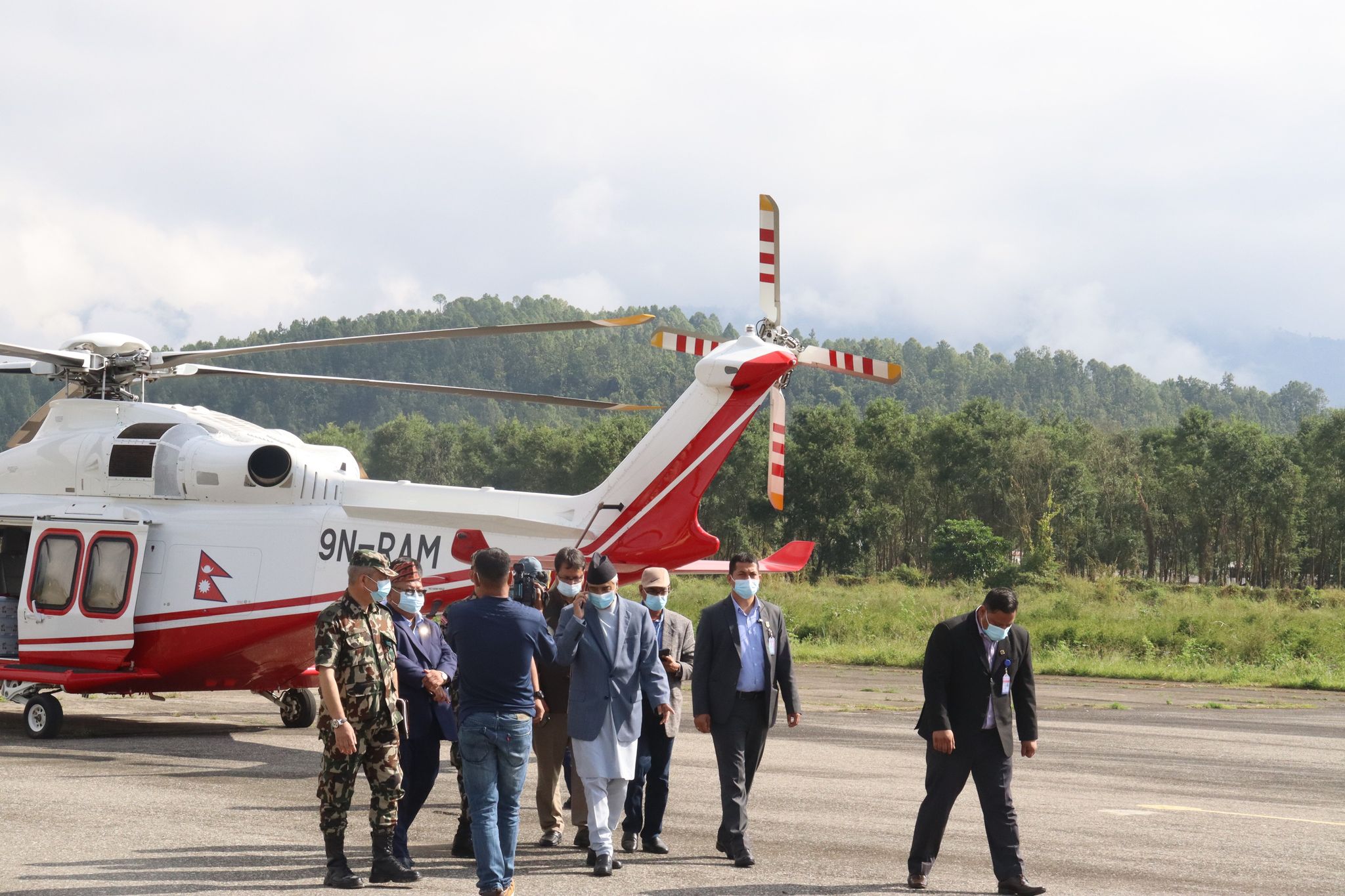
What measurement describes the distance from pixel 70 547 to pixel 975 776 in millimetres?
11213

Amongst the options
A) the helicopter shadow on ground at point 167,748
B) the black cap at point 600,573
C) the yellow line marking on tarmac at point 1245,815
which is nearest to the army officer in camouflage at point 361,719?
the black cap at point 600,573

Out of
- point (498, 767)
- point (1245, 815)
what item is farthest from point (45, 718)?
point (1245, 815)

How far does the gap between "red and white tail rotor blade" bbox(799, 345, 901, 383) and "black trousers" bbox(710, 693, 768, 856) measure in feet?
16.6

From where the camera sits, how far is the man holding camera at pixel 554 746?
359 inches

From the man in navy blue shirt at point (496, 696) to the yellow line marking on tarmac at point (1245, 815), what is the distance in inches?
255

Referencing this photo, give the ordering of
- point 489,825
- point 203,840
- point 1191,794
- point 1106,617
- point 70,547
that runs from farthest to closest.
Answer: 1. point 1106,617
2. point 70,547
3. point 1191,794
4. point 203,840
5. point 489,825

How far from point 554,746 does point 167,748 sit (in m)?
6.94

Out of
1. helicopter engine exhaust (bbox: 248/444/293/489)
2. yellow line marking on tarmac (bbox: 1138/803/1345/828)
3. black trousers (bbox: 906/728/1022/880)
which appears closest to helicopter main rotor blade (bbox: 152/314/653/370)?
helicopter engine exhaust (bbox: 248/444/293/489)

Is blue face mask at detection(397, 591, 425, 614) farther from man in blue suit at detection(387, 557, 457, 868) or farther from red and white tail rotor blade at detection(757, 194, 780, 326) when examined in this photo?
red and white tail rotor blade at detection(757, 194, 780, 326)

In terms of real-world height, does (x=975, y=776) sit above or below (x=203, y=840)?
above

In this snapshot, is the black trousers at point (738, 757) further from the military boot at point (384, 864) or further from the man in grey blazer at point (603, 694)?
the military boot at point (384, 864)

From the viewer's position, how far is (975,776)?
26.8 feet

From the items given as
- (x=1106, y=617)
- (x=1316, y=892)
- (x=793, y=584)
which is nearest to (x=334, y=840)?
(x=1316, y=892)

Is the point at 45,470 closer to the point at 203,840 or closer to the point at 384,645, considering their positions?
the point at 203,840
